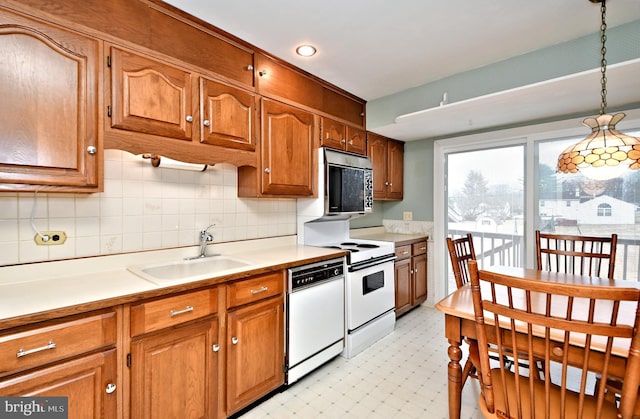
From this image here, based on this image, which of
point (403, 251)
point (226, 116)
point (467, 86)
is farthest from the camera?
point (403, 251)

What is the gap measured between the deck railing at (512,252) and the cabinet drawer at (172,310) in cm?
289

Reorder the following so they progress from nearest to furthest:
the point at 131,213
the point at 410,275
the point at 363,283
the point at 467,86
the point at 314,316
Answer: the point at 131,213 → the point at 314,316 → the point at 467,86 → the point at 363,283 → the point at 410,275

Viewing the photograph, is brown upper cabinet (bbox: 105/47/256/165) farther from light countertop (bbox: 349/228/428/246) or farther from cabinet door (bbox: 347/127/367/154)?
light countertop (bbox: 349/228/428/246)

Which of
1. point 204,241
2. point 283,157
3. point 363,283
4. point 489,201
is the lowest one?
point 363,283

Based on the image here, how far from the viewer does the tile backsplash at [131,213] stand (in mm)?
1525

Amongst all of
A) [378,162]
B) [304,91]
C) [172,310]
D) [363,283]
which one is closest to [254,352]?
[172,310]

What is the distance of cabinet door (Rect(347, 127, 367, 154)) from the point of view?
10.0 feet

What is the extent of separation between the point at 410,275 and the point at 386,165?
52.5 inches

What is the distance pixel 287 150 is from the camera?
2.42 metres

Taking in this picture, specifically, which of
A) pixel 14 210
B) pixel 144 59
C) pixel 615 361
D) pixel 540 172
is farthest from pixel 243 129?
pixel 540 172

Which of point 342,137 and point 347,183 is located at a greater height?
point 342,137

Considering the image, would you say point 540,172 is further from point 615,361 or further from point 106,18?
point 106,18

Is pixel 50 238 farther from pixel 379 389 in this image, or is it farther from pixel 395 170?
pixel 395 170

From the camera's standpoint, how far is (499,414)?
120 cm
